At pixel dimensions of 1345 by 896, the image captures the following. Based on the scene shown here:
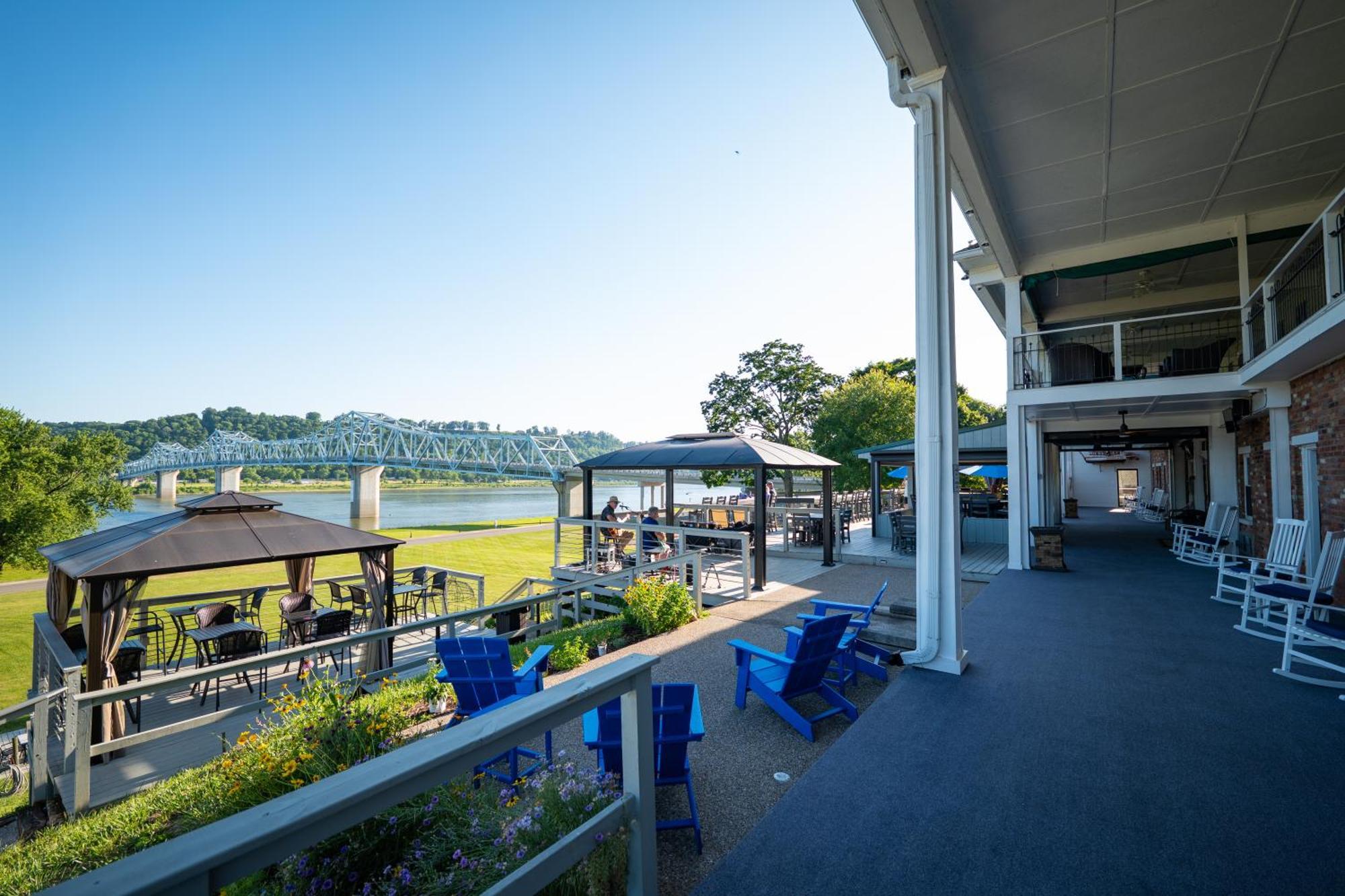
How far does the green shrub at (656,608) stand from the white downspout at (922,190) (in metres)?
2.91

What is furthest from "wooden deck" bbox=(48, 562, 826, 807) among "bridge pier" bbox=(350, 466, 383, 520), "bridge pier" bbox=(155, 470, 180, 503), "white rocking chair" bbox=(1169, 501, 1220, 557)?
"bridge pier" bbox=(155, 470, 180, 503)

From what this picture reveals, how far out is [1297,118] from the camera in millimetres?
6125

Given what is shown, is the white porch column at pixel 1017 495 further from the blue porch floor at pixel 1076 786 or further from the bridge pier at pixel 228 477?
the bridge pier at pixel 228 477

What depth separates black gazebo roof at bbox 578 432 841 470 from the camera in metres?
10.2

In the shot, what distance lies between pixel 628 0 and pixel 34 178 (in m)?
36.0

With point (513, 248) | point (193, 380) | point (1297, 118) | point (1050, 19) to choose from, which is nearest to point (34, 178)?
point (513, 248)

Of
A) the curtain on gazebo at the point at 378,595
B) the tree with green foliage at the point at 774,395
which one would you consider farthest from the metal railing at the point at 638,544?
the tree with green foliage at the point at 774,395

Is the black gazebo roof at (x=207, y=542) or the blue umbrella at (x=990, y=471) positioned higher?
the blue umbrella at (x=990, y=471)

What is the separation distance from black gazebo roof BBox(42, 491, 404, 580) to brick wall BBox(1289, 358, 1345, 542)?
1082 cm

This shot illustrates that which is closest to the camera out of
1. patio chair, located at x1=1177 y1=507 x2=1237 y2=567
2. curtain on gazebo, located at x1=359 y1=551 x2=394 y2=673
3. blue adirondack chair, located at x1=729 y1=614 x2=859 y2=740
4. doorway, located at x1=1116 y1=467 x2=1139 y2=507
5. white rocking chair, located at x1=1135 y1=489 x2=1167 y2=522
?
blue adirondack chair, located at x1=729 y1=614 x2=859 y2=740

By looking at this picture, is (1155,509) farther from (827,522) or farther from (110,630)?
(110,630)

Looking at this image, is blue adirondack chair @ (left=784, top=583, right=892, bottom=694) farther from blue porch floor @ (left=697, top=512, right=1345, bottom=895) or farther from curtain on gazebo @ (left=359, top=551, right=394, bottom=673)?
curtain on gazebo @ (left=359, top=551, right=394, bottom=673)

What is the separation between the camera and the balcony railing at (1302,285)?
519 cm

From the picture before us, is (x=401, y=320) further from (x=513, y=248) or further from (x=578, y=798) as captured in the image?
(x=578, y=798)
